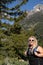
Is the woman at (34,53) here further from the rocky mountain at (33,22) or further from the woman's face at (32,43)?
the rocky mountain at (33,22)

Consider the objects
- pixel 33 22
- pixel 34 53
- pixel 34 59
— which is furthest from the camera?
pixel 33 22

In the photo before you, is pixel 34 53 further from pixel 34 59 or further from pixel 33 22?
pixel 33 22

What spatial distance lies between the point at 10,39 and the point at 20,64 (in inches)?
538

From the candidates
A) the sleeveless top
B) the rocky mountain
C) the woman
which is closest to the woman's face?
the woman

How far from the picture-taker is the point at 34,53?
6883mm

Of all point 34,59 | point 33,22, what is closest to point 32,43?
point 34,59

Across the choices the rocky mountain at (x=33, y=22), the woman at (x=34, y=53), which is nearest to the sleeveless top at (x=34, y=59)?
the woman at (x=34, y=53)

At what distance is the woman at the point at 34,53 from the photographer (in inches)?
271

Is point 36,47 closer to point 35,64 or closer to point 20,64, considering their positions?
point 35,64

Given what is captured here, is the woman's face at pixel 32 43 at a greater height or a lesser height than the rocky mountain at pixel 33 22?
greater

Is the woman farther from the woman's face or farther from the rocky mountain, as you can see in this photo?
the rocky mountain

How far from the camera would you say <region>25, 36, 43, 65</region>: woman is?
6.88 m

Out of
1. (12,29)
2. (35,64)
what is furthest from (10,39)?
(35,64)

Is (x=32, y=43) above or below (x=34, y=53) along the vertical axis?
above
